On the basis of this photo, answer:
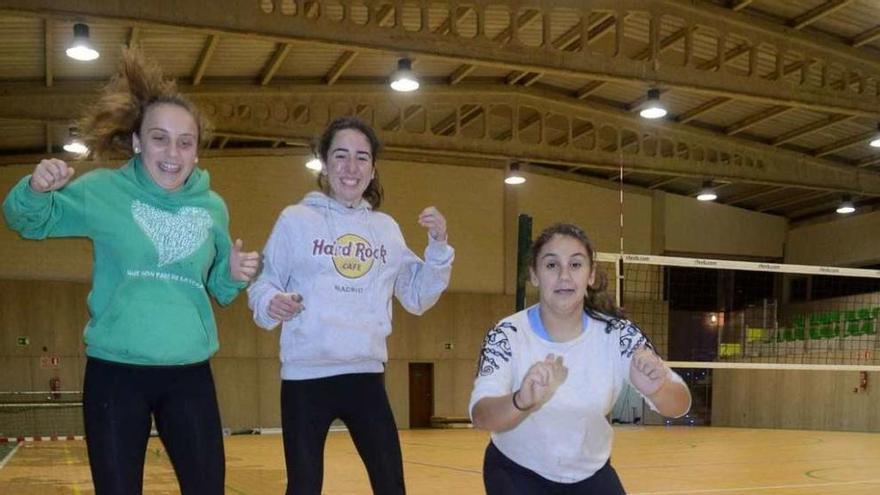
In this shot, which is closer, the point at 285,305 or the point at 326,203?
the point at 285,305

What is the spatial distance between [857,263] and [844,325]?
20.7ft

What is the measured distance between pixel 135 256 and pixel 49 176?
422 millimetres

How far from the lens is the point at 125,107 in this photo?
353 centimetres

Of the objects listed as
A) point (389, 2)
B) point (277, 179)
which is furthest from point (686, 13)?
point (277, 179)

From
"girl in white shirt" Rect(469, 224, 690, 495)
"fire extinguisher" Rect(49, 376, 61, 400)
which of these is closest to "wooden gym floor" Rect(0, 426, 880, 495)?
"fire extinguisher" Rect(49, 376, 61, 400)

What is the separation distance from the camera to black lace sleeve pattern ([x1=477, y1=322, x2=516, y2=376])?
351 cm

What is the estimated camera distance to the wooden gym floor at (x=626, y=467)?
10367mm

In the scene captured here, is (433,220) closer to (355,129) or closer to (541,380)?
(355,129)

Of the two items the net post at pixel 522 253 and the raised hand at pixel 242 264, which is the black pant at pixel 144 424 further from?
the net post at pixel 522 253

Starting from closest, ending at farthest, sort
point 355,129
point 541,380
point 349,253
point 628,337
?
point 541,380
point 628,337
point 349,253
point 355,129

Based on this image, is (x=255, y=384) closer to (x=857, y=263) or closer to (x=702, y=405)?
(x=702, y=405)

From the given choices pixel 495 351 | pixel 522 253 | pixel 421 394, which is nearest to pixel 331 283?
pixel 495 351

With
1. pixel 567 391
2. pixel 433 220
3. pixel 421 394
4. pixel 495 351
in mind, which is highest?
pixel 433 220

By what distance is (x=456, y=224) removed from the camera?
87.6 ft
